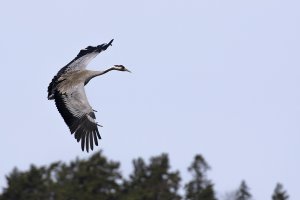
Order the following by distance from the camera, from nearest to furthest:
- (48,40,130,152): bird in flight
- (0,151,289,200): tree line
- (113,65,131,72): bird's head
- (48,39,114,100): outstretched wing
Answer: (48,40,130,152): bird in flight → (48,39,114,100): outstretched wing → (113,65,131,72): bird's head → (0,151,289,200): tree line

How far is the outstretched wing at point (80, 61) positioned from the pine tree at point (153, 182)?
Result: 21877 mm

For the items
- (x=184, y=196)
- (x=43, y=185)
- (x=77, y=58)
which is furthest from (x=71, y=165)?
(x=77, y=58)

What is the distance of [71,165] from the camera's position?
76.1 meters

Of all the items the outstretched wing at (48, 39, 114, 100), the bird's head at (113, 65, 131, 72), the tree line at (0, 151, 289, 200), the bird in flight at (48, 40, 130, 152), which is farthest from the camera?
the tree line at (0, 151, 289, 200)

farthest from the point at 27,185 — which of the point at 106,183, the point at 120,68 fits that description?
the point at 120,68

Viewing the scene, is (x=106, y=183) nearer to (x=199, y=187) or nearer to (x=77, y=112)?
(x=199, y=187)

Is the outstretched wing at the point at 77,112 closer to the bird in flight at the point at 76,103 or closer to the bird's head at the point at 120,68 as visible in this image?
the bird in flight at the point at 76,103

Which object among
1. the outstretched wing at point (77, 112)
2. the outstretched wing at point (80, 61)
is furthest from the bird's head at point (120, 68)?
the outstretched wing at point (77, 112)

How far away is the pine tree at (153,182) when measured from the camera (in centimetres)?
7312

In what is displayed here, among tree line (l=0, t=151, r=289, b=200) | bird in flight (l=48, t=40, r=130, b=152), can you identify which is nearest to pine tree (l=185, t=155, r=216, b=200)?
tree line (l=0, t=151, r=289, b=200)

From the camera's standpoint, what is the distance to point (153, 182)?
74500mm

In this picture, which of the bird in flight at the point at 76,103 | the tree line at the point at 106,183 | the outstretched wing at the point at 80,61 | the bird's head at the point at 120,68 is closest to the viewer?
the bird in flight at the point at 76,103

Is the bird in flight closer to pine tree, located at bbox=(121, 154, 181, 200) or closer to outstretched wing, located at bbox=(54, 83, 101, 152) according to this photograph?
outstretched wing, located at bbox=(54, 83, 101, 152)

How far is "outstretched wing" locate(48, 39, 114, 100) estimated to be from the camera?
48469mm
